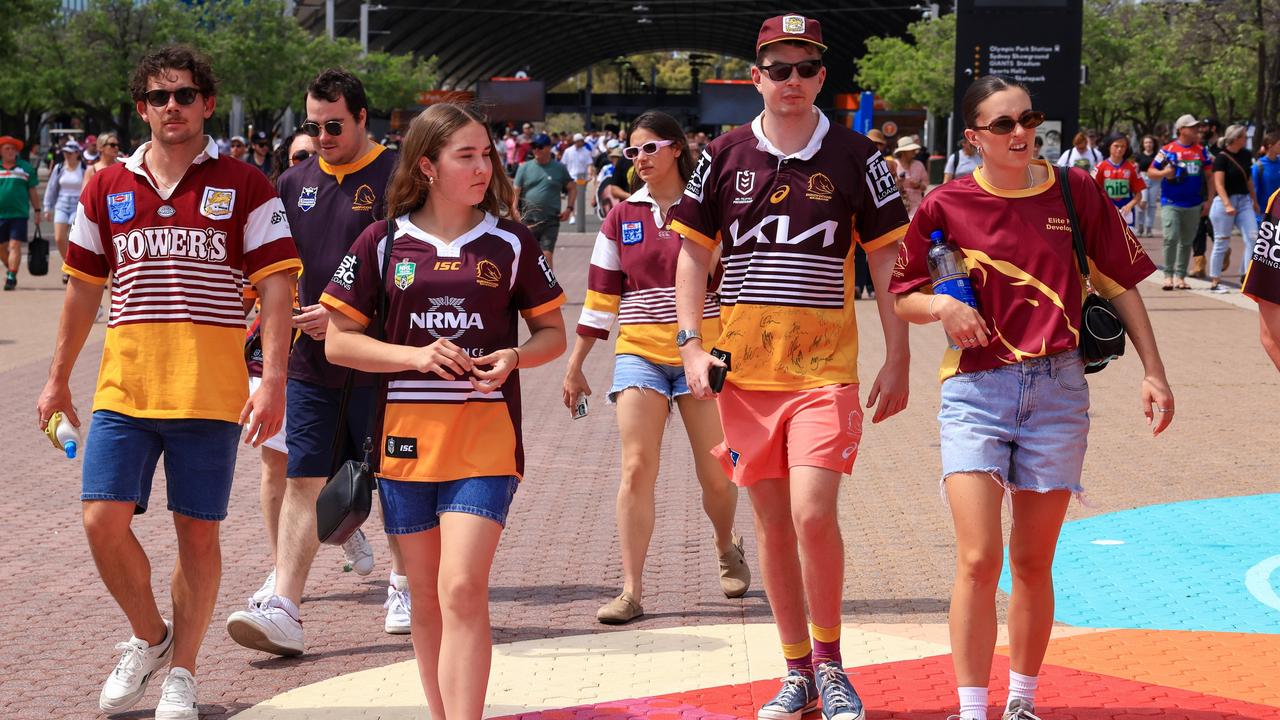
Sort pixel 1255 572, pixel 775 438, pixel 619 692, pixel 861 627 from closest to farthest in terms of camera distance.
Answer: pixel 775 438 < pixel 619 692 < pixel 861 627 < pixel 1255 572

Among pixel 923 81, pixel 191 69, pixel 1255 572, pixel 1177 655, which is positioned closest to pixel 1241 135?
pixel 1255 572

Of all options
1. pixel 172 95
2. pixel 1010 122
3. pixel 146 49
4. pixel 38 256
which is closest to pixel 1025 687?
pixel 1010 122

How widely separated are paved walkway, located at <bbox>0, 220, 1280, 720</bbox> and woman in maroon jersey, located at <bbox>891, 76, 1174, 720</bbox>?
0.49 m

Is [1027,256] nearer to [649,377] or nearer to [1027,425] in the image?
[1027,425]

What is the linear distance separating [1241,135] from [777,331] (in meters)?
16.2

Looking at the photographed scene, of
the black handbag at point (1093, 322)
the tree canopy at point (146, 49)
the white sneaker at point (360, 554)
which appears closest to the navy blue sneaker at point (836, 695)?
the black handbag at point (1093, 322)

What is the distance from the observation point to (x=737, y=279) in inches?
201

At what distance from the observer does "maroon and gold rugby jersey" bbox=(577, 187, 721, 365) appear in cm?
652

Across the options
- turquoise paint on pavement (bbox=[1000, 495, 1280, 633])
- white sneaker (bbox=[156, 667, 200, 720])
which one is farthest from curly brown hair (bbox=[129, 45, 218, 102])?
turquoise paint on pavement (bbox=[1000, 495, 1280, 633])

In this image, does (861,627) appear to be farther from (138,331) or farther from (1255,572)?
(138,331)

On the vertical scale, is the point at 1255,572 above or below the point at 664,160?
below

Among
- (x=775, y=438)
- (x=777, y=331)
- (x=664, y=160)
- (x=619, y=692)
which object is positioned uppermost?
(x=664, y=160)

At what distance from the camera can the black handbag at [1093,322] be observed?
4.57 m

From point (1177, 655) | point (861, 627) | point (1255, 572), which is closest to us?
point (1177, 655)
